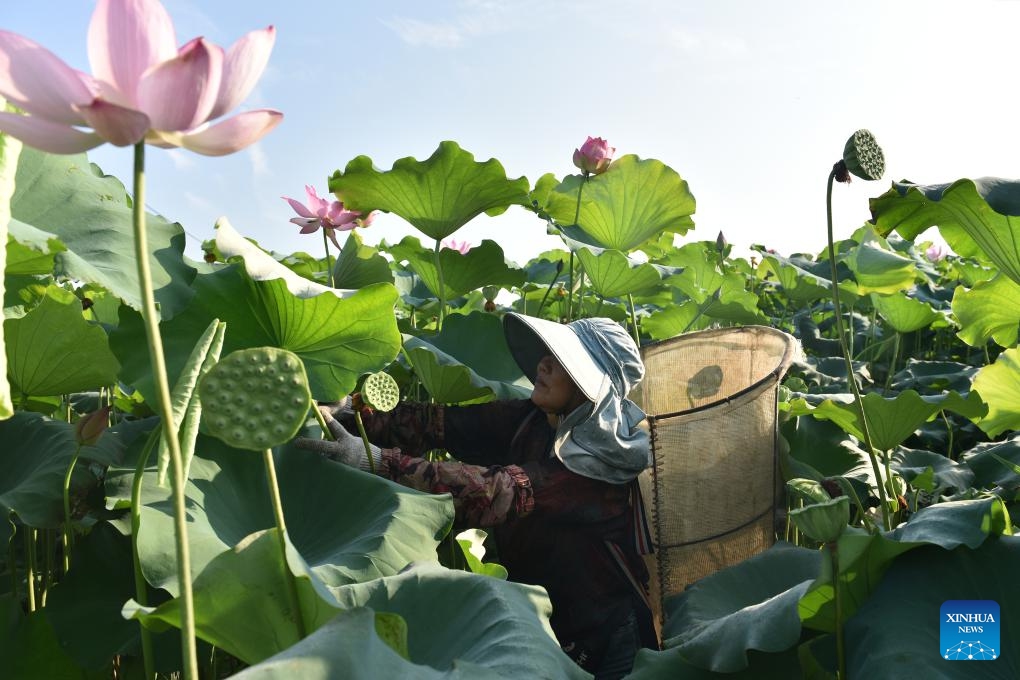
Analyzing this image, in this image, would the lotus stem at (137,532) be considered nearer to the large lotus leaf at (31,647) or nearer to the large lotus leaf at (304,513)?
the large lotus leaf at (304,513)

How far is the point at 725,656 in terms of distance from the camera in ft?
3.60

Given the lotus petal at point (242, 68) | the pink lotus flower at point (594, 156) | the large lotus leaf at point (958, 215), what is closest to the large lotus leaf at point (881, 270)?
the large lotus leaf at point (958, 215)

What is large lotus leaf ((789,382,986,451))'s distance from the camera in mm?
1778

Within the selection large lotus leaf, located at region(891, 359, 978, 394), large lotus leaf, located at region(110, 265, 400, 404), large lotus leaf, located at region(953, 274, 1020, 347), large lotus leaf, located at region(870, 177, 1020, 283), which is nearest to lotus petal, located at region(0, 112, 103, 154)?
large lotus leaf, located at region(110, 265, 400, 404)

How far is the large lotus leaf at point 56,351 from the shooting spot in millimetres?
1468

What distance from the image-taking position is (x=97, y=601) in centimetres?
133

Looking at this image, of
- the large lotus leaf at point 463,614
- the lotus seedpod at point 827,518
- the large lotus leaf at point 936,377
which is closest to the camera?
the large lotus leaf at point 463,614

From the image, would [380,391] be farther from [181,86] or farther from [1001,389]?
[1001,389]

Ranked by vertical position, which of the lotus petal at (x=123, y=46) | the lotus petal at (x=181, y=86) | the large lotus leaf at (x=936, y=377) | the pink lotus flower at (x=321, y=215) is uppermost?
the lotus petal at (x=123, y=46)

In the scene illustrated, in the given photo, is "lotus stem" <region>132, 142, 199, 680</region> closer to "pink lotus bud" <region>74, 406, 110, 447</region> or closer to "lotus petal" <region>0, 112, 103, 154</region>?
"lotus petal" <region>0, 112, 103, 154</region>

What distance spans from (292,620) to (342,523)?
569 mm

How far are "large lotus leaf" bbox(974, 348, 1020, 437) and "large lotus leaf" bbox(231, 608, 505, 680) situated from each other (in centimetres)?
154

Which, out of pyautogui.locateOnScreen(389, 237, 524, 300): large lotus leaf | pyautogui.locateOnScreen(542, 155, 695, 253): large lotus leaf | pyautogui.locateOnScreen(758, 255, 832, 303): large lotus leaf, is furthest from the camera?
pyautogui.locateOnScreen(758, 255, 832, 303): large lotus leaf

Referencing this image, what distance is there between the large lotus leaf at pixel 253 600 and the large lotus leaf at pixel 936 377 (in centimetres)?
291
